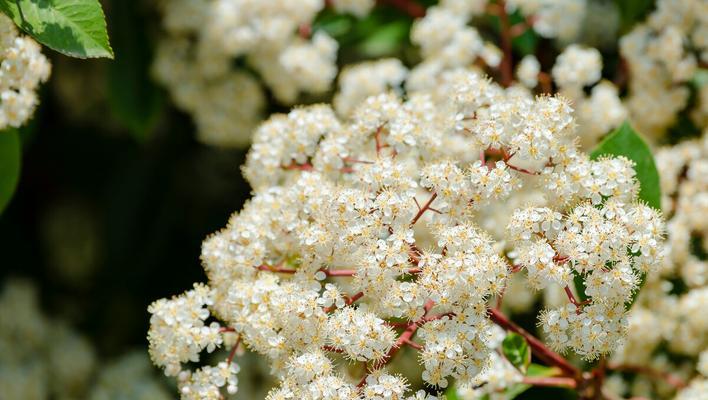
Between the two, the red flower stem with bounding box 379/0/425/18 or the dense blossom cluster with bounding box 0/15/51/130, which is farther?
the red flower stem with bounding box 379/0/425/18

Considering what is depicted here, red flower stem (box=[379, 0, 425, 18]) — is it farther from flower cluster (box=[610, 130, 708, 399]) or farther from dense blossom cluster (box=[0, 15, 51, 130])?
dense blossom cluster (box=[0, 15, 51, 130])

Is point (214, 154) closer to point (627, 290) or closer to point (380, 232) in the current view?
point (380, 232)

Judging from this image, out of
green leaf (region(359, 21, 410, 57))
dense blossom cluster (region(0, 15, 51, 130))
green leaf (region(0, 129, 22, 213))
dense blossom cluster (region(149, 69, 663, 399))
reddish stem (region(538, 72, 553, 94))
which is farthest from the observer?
green leaf (region(359, 21, 410, 57))

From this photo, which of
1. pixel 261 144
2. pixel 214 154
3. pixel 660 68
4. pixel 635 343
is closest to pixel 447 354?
pixel 261 144

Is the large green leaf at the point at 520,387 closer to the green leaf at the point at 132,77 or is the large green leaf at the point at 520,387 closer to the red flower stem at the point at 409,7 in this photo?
the red flower stem at the point at 409,7

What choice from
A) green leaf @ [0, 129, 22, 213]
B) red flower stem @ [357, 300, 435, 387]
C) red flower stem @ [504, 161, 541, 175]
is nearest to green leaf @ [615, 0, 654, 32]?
red flower stem @ [504, 161, 541, 175]

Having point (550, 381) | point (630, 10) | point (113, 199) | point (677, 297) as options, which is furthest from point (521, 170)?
point (113, 199)

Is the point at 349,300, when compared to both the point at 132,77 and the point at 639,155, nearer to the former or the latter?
the point at 639,155
